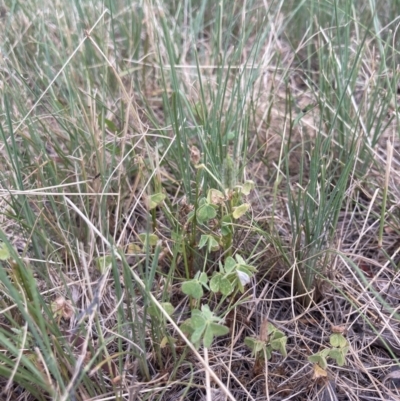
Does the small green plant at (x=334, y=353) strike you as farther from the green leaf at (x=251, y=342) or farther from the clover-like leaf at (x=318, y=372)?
the green leaf at (x=251, y=342)

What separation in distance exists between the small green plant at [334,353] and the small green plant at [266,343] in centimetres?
6

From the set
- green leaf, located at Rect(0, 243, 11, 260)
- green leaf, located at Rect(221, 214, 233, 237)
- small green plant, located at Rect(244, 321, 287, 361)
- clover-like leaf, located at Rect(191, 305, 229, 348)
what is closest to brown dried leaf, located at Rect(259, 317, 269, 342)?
small green plant, located at Rect(244, 321, 287, 361)

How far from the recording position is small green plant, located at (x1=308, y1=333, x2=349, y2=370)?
96 centimetres

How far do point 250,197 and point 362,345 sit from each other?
0.47 m

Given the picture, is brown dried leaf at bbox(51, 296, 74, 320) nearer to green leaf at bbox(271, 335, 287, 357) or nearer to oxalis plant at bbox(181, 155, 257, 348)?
oxalis plant at bbox(181, 155, 257, 348)

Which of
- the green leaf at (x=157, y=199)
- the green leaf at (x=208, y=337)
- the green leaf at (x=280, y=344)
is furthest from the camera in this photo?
the green leaf at (x=157, y=199)

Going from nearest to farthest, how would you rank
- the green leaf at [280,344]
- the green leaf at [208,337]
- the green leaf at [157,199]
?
the green leaf at [208,337] → the green leaf at [280,344] → the green leaf at [157,199]

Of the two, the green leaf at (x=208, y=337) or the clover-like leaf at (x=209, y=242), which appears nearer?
the green leaf at (x=208, y=337)

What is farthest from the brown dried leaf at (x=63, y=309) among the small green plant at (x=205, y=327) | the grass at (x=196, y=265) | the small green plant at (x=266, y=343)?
the small green plant at (x=266, y=343)

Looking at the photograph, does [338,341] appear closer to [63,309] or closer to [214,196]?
[214,196]

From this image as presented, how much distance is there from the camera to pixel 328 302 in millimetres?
1151

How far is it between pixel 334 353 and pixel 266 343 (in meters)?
0.13

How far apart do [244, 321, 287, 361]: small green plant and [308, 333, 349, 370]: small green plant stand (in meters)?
0.06

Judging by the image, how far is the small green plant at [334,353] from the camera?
956mm
